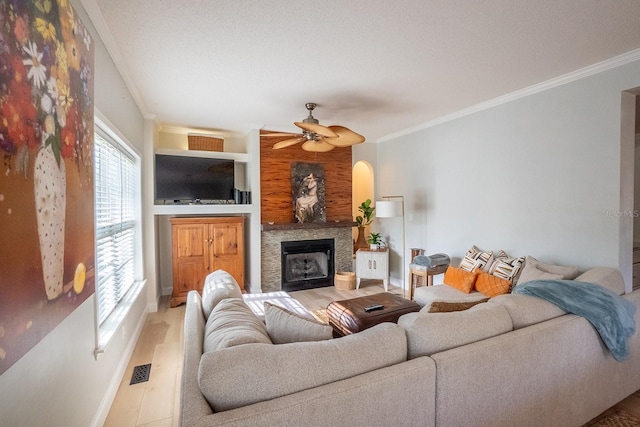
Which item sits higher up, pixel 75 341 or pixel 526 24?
pixel 526 24

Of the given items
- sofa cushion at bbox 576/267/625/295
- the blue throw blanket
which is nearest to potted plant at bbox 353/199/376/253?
sofa cushion at bbox 576/267/625/295

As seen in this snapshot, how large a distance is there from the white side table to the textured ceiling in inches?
90.3

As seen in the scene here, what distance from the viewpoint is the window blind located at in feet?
7.17

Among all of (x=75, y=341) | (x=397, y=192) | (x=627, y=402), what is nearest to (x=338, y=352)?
(x=75, y=341)

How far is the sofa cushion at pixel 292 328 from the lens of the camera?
1400 millimetres

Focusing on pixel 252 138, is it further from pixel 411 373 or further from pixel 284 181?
pixel 411 373

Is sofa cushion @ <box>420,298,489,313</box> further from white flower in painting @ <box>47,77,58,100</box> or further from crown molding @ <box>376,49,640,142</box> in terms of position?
crown molding @ <box>376,49,640,142</box>

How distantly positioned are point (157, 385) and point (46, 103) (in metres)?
2.13

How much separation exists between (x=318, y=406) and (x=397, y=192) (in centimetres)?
431

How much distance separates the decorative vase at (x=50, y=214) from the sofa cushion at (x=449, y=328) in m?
1.55

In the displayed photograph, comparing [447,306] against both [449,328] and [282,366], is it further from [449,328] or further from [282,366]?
[282,366]

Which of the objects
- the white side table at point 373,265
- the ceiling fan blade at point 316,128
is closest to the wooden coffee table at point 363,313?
the ceiling fan blade at point 316,128

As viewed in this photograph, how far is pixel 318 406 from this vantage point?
988 millimetres

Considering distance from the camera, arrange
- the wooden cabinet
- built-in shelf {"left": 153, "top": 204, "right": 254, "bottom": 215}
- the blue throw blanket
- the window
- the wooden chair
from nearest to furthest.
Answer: the blue throw blanket → the window → the wooden chair → built-in shelf {"left": 153, "top": 204, "right": 254, "bottom": 215} → the wooden cabinet
